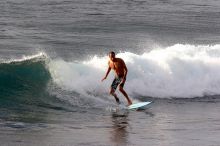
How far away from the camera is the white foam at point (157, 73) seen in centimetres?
2050

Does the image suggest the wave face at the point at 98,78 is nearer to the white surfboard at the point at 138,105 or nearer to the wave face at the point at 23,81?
the wave face at the point at 23,81

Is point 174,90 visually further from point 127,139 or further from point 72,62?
point 127,139

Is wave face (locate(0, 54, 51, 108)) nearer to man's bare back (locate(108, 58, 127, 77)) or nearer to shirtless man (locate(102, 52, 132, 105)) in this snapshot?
shirtless man (locate(102, 52, 132, 105))

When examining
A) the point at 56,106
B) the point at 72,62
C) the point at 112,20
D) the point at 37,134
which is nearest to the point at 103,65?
the point at 72,62

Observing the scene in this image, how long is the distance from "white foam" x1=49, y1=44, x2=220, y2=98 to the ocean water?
34mm

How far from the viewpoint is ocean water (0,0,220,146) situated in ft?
49.1

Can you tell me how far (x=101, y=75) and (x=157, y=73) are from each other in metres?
2.05

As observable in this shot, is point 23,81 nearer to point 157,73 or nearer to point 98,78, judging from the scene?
point 98,78

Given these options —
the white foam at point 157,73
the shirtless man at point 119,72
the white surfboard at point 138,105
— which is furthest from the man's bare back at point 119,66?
the white foam at point 157,73

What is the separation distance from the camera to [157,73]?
72.5 ft

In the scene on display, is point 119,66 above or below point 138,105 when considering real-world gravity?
above

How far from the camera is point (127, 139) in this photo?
46.8 ft

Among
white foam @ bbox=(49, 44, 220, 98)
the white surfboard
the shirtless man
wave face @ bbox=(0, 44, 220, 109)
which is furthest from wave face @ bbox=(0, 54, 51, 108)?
the white surfboard

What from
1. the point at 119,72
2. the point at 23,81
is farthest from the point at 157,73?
the point at 23,81
